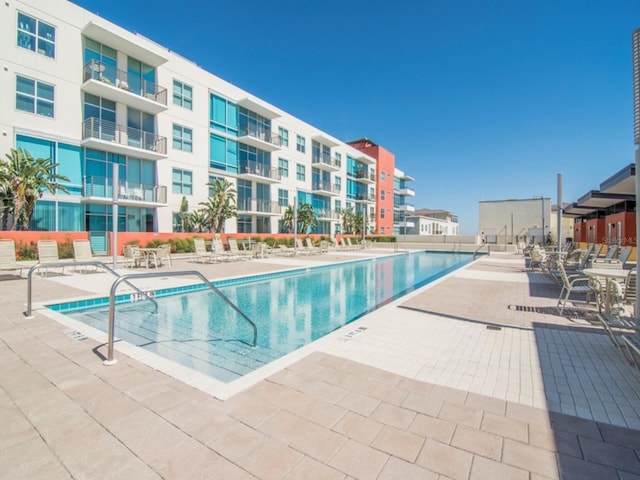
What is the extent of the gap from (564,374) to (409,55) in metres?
18.2

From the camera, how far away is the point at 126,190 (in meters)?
17.9

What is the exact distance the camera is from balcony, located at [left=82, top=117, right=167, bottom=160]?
54.2 ft

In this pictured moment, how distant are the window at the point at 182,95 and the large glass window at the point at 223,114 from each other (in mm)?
1643

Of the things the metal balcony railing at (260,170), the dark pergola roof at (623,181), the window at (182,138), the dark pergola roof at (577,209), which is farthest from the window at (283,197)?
the dark pergola roof at (623,181)

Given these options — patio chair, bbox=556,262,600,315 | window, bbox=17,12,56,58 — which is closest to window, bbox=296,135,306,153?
window, bbox=17,12,56,58

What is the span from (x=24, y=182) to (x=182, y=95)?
1112 centimetres

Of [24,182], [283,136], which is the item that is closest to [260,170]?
[283,136]

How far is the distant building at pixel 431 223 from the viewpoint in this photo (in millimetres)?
57062

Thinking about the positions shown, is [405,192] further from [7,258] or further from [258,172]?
[7,258]

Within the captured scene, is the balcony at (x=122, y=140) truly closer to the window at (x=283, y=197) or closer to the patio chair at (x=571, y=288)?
the window at (x=283, y=197)

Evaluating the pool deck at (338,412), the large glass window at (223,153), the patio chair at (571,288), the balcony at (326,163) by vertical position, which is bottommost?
the pool deck at (338,412)

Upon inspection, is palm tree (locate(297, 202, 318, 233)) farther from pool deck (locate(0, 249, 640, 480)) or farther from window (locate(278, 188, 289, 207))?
pool deck (locate(0, 249, 640, 480))

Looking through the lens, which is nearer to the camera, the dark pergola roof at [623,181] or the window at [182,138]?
the dark pergola roof at [623,181]

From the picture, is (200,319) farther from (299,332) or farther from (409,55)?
(409,55)
